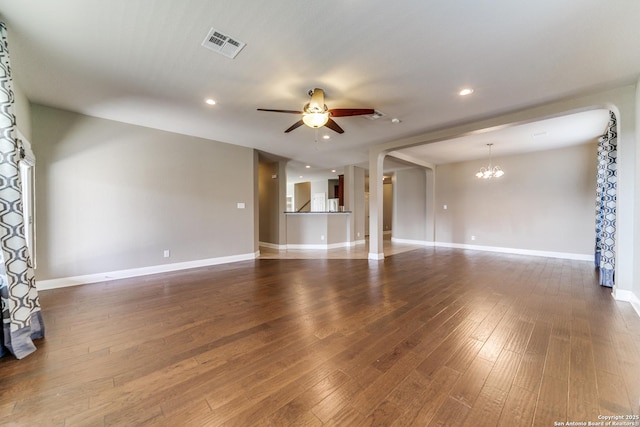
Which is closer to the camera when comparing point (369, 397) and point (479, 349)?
point (369, 397)

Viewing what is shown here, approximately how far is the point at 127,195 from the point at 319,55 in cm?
396

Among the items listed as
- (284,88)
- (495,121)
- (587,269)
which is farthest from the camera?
(587,269)

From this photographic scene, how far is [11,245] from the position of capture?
1940mm

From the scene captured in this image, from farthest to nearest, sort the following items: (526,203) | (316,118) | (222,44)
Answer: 1. (526,203)
2. (316,118)
3. (222,44)

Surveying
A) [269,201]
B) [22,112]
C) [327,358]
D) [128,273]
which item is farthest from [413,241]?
[22,112]

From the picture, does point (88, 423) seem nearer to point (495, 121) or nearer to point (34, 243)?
point (34, 243)

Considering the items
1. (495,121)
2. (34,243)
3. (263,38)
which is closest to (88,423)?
(263,38)

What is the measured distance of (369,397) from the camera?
145 cm

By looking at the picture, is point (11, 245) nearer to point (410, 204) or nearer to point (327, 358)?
point (327, 358)

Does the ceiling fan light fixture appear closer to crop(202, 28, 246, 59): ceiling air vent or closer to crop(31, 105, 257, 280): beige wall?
crop(202, 28, 246, 59): ceiling air vent

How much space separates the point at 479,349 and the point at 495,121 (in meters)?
3.51

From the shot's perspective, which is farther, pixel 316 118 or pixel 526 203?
pixel 526 203

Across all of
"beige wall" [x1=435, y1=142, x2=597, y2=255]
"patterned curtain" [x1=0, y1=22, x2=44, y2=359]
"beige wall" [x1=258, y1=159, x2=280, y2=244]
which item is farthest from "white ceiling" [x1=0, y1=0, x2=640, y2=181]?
"beige wall" [x1=258, y1=159, x2=280, y2=244]

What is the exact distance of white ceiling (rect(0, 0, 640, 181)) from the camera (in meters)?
1.86
